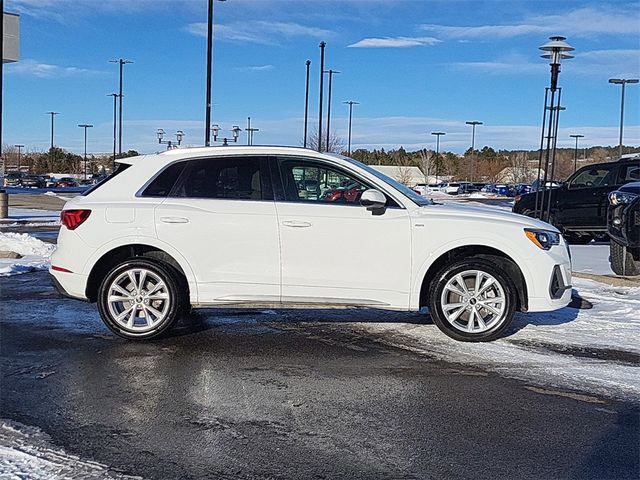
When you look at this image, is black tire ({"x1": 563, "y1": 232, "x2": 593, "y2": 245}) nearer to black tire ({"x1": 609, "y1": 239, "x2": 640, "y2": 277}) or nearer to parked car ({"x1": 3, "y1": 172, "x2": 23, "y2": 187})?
black tire ({"x1": 609, "y1": 239, "x2": 640, "y2": 277})

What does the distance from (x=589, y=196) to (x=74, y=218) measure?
11.8 m

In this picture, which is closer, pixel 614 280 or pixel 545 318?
pixel 545 318

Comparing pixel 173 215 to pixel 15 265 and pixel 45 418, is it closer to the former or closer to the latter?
pixel 45 418

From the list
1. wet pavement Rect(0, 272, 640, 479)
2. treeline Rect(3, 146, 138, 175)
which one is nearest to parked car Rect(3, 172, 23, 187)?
treeline Rect(3, 146, 138, 175)

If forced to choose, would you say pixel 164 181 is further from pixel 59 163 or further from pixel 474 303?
pixel 59 163

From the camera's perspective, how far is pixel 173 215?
6.72 metres

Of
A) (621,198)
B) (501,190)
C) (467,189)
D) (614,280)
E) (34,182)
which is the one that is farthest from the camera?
(467,189)

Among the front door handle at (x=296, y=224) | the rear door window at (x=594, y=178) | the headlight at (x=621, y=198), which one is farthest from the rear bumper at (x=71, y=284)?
the rear door window at (x=594, y=178)

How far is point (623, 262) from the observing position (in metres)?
10.4

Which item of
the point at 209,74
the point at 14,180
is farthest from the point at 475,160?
the point at 209,74

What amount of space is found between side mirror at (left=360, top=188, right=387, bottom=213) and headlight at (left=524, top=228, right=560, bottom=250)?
4.32 ft

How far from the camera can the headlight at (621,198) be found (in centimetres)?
954

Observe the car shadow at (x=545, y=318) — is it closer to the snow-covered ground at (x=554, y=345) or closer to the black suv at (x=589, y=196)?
the snow-covered ground at (x=554, y=345)

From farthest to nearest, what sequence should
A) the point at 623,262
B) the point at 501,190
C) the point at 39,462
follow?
the point at 501,190 < the point at 623,262 < the point at 39,462
